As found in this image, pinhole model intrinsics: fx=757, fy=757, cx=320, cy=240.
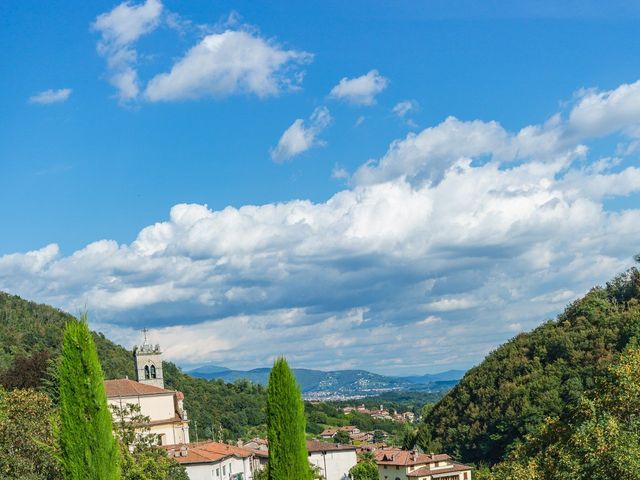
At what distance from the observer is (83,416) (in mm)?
18984

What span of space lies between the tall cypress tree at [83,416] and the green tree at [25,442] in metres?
8.07

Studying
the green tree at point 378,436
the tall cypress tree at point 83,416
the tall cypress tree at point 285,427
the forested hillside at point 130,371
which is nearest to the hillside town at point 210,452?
the forested hillside at point 130,371

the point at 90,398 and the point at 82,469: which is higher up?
the point at 90,398

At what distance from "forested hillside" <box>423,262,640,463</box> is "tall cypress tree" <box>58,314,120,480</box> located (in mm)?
64809

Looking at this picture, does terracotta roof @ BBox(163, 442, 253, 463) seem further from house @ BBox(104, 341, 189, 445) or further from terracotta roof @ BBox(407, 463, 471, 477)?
terracotta roof @ BBox(407, 463, 471, 477)

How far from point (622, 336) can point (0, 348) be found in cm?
8499

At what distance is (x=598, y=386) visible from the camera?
112 feet

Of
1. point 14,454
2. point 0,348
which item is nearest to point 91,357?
point 14,454

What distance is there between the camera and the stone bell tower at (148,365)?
78.2m

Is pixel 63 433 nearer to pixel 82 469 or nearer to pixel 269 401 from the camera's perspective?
pixel 82 469

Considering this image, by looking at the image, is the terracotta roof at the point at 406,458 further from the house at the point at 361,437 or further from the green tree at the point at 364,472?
the house at the point at 361,437

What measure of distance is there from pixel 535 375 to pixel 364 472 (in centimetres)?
A: 2312

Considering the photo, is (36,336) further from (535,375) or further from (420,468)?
(535,375)

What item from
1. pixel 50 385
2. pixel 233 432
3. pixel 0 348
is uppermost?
pixel 0 348
